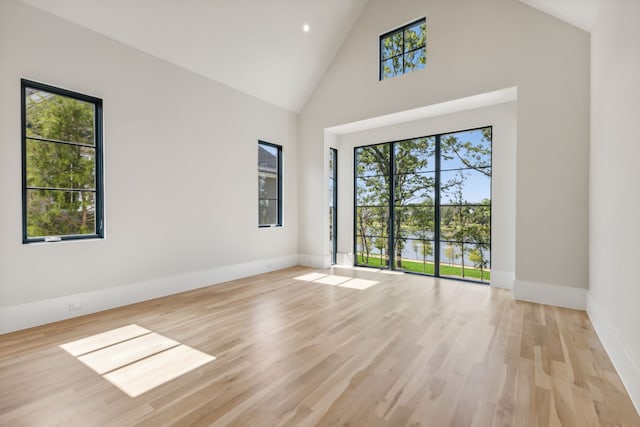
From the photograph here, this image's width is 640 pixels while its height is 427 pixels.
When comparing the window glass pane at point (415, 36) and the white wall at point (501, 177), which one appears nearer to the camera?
the white wall at point (501, 177)

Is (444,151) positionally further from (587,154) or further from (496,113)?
(587,154)

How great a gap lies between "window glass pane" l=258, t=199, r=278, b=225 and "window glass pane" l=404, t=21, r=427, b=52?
370 cm

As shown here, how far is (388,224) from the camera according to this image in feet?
19.9

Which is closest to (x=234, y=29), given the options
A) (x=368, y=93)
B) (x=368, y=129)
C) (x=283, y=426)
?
(x=368, y=93)

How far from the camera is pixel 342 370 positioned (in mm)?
2285

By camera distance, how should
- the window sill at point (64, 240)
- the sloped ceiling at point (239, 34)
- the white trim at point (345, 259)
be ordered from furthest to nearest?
the white trim at point (345, 259), the sloped ceiling at point (239, 34), the window sill at point (64, 240)

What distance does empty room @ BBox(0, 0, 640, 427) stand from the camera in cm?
209

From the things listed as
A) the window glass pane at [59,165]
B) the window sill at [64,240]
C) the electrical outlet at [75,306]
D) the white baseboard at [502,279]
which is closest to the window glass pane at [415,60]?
the white baseboard at [502,279]

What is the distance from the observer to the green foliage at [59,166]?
3211 mm

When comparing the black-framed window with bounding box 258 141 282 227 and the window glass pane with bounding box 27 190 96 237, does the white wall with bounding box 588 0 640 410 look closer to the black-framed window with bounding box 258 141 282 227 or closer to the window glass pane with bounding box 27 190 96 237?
the black-framed window with bounding box 258 141 282 227

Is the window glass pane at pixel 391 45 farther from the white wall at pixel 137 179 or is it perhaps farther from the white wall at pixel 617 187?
the white wall at pixel 617 187

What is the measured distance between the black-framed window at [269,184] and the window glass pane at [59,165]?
273cm

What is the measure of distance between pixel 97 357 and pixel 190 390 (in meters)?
1.10

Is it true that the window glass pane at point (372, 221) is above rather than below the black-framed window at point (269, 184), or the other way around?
below
